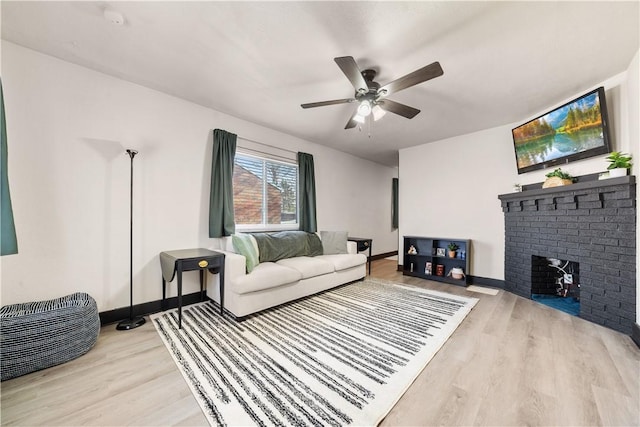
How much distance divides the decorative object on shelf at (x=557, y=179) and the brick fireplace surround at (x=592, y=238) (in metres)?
0.10

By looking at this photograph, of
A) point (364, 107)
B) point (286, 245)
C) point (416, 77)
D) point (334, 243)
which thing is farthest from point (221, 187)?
point (416, 77)

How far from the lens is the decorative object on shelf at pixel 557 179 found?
9.40 ft

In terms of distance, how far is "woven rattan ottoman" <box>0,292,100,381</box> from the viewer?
1.62 m

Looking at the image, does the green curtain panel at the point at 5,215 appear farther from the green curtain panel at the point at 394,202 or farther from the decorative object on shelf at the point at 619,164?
the green curtain panel at the point at 394,202

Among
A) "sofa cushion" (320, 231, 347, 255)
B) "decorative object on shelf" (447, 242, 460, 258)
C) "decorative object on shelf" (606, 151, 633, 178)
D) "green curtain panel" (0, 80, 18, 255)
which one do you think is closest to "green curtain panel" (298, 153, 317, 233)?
"sofa cushion" (320, 231, 347, 255)

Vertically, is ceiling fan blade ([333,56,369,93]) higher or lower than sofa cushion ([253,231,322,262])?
higher

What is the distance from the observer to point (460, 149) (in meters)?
4.22

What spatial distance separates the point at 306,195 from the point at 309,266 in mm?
1582

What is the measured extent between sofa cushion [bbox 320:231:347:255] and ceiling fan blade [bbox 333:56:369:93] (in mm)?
2391

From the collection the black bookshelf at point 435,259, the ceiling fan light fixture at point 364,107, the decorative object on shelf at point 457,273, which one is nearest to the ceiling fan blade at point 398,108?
the ceiling fan light fixture at point 364,107

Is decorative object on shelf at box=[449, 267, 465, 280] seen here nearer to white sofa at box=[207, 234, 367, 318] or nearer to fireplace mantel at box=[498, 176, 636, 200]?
fireplace mantel at box=[498, 176, 636, 200]

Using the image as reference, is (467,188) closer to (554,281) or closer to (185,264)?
(554,281)

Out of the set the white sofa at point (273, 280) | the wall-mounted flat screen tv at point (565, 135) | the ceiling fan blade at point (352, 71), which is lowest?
the white sofa at point (273, 280)

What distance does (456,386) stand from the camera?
1.58 meters
